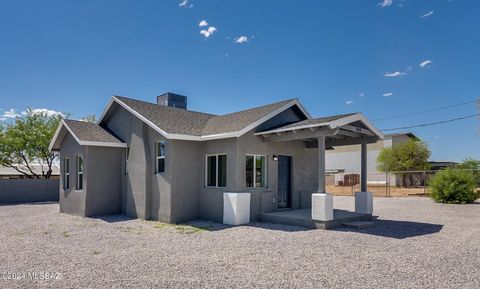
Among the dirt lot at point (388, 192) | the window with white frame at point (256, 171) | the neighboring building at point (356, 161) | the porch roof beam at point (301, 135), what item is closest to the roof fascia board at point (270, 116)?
the porch roof beam at point (301, 135)

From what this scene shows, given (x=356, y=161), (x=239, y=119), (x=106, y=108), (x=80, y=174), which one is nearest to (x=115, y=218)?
(x=80, y=174)

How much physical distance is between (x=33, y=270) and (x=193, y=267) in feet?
9.48

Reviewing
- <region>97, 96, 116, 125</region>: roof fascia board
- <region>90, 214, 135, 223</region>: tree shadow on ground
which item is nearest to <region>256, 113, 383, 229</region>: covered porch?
<region>90, 214, 135, 223</region>: tree shadow on ground

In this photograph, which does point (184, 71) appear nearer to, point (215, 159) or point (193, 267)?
Answer: point (215, 159)

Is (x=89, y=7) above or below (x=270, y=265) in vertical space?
above

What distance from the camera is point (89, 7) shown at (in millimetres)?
12359

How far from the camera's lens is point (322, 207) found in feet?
31.1

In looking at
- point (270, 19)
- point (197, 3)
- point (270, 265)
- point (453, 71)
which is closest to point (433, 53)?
point (453, 71)

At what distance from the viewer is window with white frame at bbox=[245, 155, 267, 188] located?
11.1 metres

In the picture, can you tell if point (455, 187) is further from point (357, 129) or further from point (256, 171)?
point (256, 171)

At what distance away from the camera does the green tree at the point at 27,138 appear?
22.5m

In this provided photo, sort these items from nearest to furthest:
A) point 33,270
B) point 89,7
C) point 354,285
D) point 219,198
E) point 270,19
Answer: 1. point 354,285
2. point 33,270
3. point 219,198
4. point 89,7
5. point 270,19

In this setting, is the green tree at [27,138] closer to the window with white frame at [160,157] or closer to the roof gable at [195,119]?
the roof gable at [195,119]

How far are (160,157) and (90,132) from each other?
157 inches
